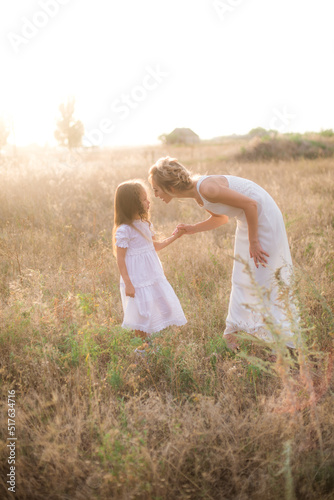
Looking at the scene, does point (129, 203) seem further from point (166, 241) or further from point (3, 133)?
point (3, 133)

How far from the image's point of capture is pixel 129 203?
2.76m

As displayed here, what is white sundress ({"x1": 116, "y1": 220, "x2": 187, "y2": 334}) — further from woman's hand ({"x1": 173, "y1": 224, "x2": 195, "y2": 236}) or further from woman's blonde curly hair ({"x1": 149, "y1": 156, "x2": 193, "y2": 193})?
woman's blonde curly hair ({"x1": 149, "y1": 156, "x2": 193, "y2": 193})

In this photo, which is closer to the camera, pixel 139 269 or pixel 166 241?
pixel 139 269

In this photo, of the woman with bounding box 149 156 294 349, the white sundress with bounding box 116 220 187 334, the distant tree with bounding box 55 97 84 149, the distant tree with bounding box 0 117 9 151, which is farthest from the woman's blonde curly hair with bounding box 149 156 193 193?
the distant tree with bounding box 55 97 84 149

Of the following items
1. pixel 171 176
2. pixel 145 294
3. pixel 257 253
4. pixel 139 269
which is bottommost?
pixel 145 294

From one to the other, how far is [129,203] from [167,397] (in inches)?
57.6

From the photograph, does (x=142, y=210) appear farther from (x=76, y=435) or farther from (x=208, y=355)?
(x=76, y=435)

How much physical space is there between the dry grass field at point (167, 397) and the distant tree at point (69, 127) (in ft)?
96.1

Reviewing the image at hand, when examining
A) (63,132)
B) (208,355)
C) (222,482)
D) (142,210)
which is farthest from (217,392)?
(63,132)

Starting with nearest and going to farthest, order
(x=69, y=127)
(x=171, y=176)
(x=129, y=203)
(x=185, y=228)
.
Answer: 1. (x=171, y=176)
2. (x=129, y=203)
3. (x=185, y=228)
4. (x=69, y=127)

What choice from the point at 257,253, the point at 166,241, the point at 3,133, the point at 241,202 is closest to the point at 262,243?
the point at 257,253

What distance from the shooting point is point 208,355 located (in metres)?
2.68

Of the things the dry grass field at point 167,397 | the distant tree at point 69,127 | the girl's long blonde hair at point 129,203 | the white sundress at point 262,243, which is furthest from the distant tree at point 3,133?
the white sundress at point 262,243

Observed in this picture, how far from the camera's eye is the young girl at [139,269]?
2.75m
